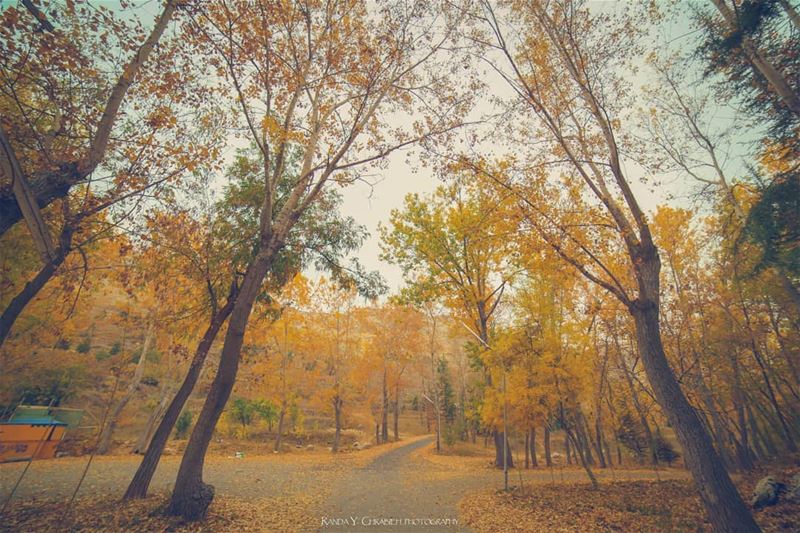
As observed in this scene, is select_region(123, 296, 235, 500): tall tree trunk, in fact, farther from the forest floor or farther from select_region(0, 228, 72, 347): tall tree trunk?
select_region(0, 228, 72, 347): tall tree trunk

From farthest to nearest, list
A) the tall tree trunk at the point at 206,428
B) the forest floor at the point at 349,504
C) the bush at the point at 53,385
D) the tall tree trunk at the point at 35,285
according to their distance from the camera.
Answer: the bush at the point at 53,385 < the forest floor at the point at 349,504 < the tall tree trunk at the point at 206,428 < the tall tree trunk at the point at 35,285

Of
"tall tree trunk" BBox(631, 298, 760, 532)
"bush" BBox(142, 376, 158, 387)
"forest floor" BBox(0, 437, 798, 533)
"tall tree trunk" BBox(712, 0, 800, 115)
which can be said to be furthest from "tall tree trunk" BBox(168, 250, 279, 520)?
"bush" BBox(142, 376, 158, 387)

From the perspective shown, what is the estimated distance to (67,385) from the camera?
21172 millimetres

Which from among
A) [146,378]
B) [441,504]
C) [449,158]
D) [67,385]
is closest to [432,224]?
[449,158]

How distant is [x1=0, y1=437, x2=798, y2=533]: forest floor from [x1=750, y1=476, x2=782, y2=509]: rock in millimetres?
818

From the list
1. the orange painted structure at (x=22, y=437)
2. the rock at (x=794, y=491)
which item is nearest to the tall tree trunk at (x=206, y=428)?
→ the orange painted structure at (x=22, y=437)

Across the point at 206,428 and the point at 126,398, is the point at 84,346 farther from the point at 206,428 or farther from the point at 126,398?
the point at 206,428

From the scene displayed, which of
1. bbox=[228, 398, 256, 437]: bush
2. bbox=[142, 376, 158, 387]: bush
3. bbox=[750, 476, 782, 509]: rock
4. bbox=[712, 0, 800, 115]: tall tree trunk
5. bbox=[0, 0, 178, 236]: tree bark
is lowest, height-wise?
bbox=[228, 398, 256, 437]: bush

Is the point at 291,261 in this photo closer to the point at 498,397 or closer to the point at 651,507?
the point at 498,397

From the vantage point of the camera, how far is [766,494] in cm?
769

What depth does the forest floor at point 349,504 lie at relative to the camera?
6227mm

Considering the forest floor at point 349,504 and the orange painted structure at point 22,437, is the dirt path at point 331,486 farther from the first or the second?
the orange painted structure at point 22,437

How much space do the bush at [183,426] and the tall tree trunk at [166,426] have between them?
20.2 meters

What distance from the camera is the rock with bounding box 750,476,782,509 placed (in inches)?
299
